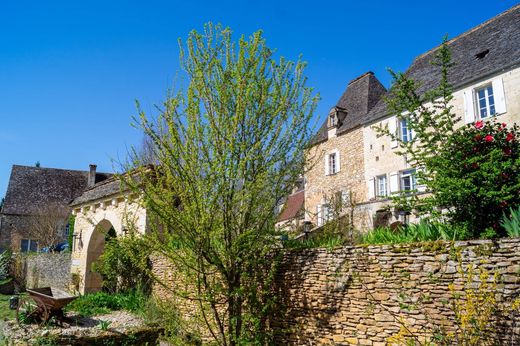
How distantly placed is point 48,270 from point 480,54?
21525 mm

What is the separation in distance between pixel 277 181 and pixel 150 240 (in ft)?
7.99

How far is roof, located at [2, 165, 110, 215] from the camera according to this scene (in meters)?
32.1

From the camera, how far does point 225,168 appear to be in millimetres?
6449

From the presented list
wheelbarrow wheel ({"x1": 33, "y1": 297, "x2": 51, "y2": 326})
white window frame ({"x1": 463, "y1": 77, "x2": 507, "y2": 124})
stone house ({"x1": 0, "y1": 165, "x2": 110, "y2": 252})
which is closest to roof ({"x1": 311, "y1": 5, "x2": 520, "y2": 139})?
white window frame ({"x1": 463, "y1": 77, "x2": 507, "y2": 124})

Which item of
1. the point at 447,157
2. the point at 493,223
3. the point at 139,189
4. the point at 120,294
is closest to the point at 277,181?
the point at 139,189

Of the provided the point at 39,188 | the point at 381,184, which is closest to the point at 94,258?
the point at 381,184

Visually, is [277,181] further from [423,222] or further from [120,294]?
[120,294]

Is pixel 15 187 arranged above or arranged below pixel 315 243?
above

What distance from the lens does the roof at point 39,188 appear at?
105 ft

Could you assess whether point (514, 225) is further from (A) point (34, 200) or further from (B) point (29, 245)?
(A) point (34, 200)

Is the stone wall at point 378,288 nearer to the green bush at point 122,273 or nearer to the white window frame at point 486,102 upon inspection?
the green bush at point 122,273

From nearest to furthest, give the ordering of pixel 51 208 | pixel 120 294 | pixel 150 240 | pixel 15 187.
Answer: pixel 150 240 → pixel 120 294 → pixel 51 208 → pixel 15 187

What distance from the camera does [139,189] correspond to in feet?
21.7

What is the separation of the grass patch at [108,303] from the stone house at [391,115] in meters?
6.15
